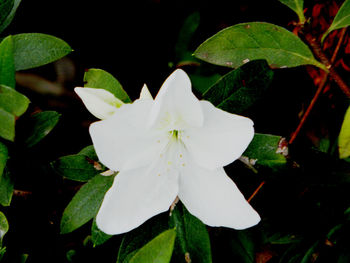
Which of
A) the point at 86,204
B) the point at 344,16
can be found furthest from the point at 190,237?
the point at 344,16

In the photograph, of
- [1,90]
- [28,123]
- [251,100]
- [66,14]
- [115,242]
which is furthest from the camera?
[66,14]

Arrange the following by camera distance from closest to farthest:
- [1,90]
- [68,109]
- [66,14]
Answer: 1. [1,90]
2. [66,14]
3. [68,109]

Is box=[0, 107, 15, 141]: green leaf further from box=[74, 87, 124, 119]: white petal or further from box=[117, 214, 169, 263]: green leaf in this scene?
box=[117, 214, 169, 263]: green leaf

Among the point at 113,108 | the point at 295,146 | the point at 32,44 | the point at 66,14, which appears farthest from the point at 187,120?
the point at 66,14

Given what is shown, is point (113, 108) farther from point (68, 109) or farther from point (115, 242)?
point (68, 109)

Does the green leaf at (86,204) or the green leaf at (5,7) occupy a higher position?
the green leaf at (5,7)

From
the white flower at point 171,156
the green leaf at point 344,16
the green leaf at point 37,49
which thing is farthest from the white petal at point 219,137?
the green leaf at point 344,16

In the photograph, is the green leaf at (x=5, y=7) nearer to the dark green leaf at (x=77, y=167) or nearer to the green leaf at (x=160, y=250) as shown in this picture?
the dark green leaf at (x=77, y=167)

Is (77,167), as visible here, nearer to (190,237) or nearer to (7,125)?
(7,125)
